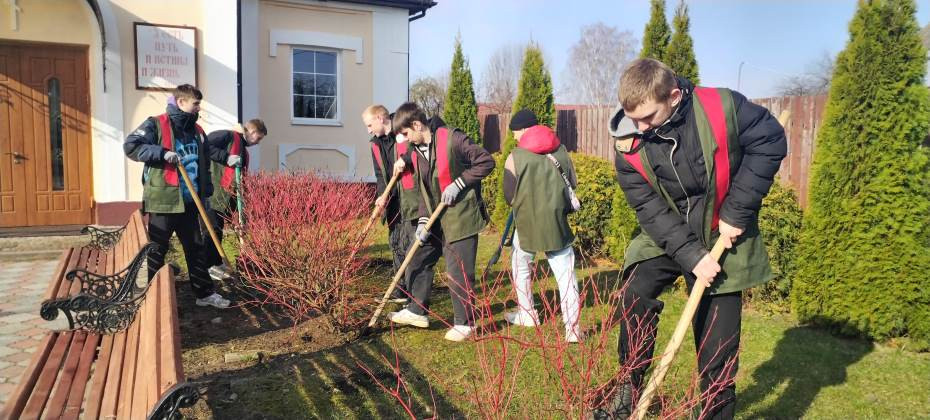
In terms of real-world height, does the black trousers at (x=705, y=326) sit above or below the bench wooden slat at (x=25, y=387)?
above

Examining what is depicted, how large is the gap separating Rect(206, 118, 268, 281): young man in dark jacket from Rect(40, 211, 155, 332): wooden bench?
904 millimetres

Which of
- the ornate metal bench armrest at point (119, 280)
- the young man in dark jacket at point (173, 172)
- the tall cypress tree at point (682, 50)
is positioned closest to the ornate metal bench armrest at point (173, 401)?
the ornate metal bench armrest at point (119, 280)

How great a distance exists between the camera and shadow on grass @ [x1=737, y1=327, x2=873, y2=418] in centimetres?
376

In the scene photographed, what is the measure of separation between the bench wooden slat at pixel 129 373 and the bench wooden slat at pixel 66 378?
0.69 feet

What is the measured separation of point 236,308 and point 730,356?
4.33 m

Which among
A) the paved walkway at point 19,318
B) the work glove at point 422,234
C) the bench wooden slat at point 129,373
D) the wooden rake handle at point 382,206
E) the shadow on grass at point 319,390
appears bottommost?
the paved walkway at point 19,318

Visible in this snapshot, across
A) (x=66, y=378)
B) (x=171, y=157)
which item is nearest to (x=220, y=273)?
(x=171, y=157)

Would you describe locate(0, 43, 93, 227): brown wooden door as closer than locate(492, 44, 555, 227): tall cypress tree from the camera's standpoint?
Yes

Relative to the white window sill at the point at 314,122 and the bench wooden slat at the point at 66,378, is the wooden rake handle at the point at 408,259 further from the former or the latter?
the white window sill at the point at 314,122

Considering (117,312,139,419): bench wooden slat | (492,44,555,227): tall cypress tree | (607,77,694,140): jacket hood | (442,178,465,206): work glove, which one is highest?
(492,44,555,227): tall cypress tree

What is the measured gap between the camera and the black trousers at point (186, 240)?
5.32 meters

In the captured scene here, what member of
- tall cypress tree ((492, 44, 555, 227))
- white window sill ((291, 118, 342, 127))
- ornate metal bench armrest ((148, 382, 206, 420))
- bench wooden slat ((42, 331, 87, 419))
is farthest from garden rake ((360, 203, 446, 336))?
white window sill ((291, 118, 342, 127))

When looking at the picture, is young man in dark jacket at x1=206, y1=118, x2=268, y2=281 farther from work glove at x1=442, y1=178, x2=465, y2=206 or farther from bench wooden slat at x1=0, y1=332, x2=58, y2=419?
bench wooden slat at x1=0, y1=332, x2=58, y2=419

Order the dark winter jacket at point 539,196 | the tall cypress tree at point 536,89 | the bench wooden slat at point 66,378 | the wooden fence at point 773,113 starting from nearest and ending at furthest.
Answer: the bench wooden slat at point 66,378, the dark winter jacket at point 539,196, the wooden fence at point 773,113, the tall cypress tree at point 536,89
